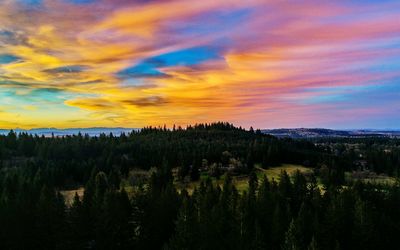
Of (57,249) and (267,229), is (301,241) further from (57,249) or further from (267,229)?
(57,249)

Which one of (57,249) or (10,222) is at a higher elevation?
(10,222)

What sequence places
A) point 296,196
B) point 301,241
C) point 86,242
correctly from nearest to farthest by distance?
point 301,241 → point 86,242 → point 296,196

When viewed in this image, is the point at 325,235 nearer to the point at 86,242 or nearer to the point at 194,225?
the point at 194,225

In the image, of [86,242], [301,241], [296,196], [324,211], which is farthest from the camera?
[296,196]

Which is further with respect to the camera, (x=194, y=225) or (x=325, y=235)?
(x=325, y=235)

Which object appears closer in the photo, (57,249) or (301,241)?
(301,241)

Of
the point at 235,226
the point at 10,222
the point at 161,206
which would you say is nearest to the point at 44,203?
the point at 10,222

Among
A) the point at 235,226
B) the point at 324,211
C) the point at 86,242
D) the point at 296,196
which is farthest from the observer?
the point at 296,196

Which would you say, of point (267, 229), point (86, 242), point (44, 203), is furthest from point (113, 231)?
point (267, 229)

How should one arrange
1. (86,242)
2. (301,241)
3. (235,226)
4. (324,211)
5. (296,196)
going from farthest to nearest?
(296,196)
(324,211)
(86,242)
(235,226)
(301,241)
